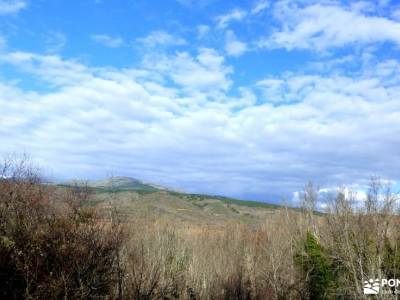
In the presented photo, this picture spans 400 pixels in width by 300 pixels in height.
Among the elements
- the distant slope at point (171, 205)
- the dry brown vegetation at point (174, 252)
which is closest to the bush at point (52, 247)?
the dry brown vegetation at point (174, 252)

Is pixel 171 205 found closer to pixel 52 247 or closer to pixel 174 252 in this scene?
pixel 174 252

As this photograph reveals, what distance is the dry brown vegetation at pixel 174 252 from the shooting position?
44.6 feet

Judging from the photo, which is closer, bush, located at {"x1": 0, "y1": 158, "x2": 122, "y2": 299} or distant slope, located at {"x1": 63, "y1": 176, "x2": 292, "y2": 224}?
bush, located at {"x1": 0, "y1": 158, "x2": 122, "y2": 299}

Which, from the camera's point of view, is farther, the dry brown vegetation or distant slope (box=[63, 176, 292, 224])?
distant slope (box=[63, 176, 292, 224])

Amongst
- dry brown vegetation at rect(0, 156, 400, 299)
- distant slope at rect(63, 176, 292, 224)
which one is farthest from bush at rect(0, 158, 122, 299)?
distant slope at rect(63, 176, 292, 224)

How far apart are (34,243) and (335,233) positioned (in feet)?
110

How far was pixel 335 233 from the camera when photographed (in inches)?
1678

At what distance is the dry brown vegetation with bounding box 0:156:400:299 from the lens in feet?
44.6

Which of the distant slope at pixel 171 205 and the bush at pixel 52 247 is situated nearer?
the bush at pixel 52 247

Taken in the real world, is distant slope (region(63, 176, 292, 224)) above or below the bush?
above

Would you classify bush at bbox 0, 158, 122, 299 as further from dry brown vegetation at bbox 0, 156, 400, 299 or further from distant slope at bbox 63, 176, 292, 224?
distant slope at bbox 63, 176, 292, 224

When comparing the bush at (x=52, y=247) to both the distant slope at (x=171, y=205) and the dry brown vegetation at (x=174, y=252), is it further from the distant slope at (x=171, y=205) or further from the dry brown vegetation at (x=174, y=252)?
the distant slope at (x=171, y=205)

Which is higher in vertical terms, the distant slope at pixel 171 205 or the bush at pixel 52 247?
the distant slope at pixel 171 205

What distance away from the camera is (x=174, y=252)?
124ft
